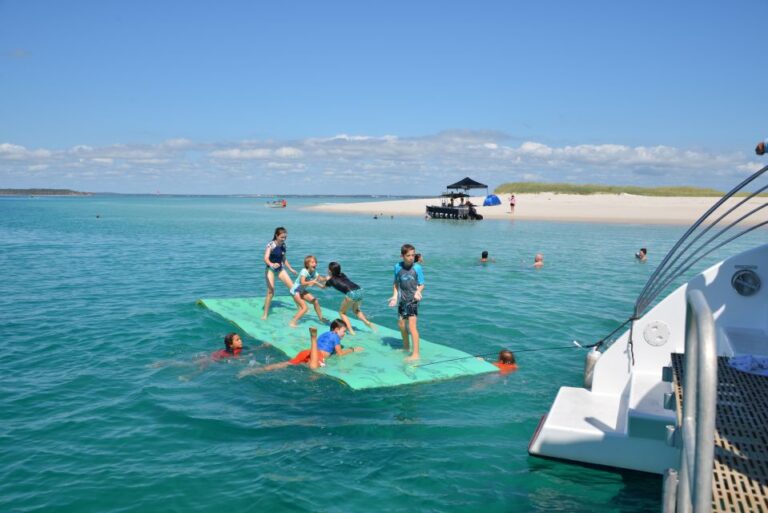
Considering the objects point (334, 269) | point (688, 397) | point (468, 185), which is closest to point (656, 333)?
point (688, 397)

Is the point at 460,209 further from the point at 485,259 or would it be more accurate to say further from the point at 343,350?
the point at 343,350

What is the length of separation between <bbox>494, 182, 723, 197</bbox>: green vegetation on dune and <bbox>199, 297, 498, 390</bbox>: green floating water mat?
88.9 metres

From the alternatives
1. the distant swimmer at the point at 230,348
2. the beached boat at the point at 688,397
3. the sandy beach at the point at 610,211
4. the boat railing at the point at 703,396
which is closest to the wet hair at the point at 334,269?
the distant swimmer at the point at 230,348

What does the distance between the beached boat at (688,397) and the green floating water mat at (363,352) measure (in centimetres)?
248

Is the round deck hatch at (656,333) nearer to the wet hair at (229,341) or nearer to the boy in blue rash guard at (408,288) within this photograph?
the boy in blue rash guard at (408,288)

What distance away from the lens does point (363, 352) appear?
1057cm

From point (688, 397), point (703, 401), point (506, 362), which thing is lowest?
point (506, 362)

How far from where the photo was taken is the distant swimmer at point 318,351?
9.59 meters

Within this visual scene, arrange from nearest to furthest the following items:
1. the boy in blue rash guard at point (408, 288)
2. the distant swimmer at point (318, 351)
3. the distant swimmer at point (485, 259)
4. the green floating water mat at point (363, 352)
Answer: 1. the green floating water mat at point (363, 352)
2. the distant swimmer at point (318, 351)
3. the boy in blue rash guard at point (408, 288)
4. the distant swimmer at point (485, 259)

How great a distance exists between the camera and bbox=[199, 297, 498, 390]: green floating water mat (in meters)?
9.23

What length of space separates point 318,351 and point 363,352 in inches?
41.6

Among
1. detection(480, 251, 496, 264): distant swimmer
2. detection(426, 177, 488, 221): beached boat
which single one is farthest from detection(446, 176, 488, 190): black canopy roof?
detection(480, 251, 496, 264): distant swimmer

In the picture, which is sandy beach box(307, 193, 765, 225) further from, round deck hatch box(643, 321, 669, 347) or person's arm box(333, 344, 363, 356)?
round deck hatch box(643, 321, 669, 347)

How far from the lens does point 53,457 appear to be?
23.2 feet
